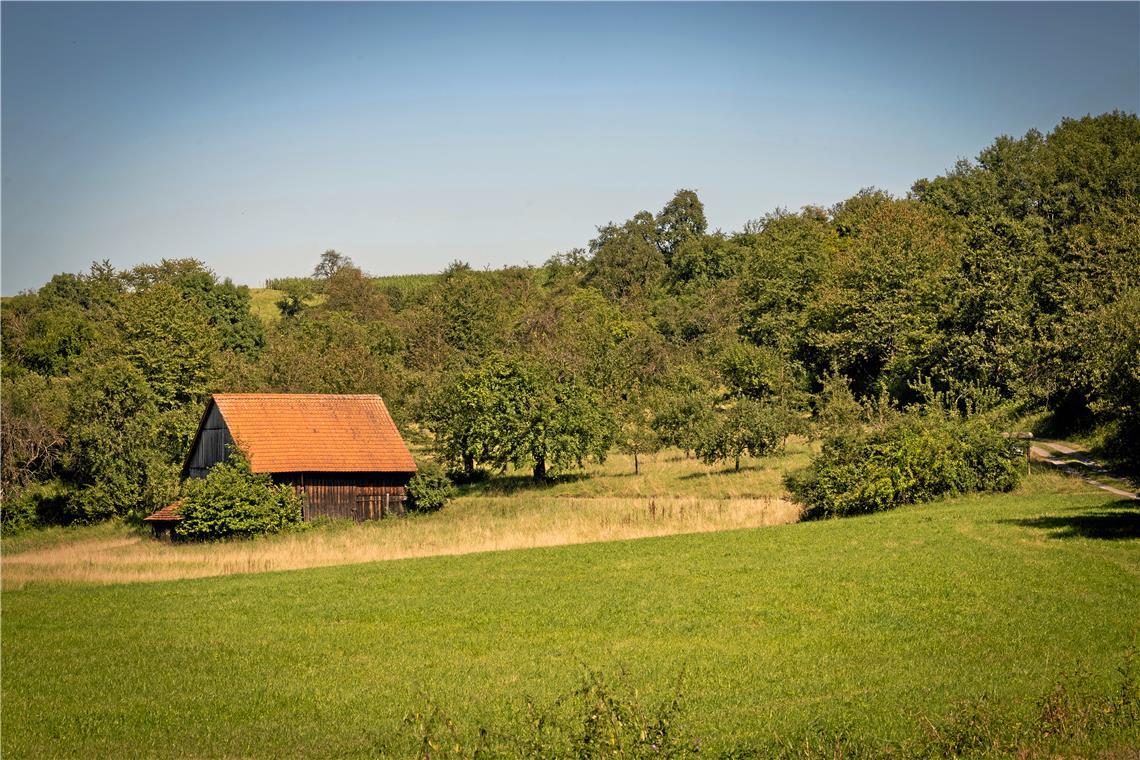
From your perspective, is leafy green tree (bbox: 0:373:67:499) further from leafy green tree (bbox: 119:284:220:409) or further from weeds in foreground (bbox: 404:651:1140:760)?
weeds in foreground (bbox: 404:651:1140:760)

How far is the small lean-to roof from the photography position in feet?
154

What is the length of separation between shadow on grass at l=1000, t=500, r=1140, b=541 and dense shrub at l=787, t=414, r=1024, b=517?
20.0ft

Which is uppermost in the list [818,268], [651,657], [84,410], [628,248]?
[628,248]

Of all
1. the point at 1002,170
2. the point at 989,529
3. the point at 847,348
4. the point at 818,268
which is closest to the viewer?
the point at 989,529

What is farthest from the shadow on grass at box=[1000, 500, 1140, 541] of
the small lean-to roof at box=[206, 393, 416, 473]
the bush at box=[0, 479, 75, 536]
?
the bush at box=[0, 479, 75, 536]

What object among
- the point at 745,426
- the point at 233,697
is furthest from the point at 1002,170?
the point at 233,697

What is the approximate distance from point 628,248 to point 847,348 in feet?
208

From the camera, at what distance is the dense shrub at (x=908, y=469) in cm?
3653

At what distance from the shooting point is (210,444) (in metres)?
49.8

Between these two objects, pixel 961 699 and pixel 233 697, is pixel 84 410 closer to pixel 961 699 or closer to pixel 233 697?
pixel 233 697

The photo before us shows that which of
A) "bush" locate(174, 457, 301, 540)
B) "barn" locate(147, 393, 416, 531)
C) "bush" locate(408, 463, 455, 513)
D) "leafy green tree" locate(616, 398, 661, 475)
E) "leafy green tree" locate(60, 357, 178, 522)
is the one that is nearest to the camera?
"bush" locate(174, 457, 301, 540)

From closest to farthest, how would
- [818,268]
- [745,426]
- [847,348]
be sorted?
[745,426], [847,348], [818,268]

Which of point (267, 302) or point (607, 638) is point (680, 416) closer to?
point (607, 638)

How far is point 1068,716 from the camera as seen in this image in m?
13.6
